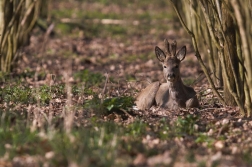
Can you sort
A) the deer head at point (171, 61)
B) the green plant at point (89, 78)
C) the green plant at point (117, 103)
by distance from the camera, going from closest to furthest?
the green plant at point (117, 103) < the deer head at point (171, 61) < the green plant at point (89, 78)

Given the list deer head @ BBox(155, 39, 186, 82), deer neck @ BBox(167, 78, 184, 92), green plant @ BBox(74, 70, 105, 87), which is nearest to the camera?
deer head @ BBox(155, 39, 186, 82)

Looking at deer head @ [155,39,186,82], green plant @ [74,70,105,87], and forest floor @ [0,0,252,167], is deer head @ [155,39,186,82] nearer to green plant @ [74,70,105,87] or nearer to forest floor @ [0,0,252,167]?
forest floor @ [0,0,252,167]

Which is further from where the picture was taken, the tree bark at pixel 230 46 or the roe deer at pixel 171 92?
the roe deer at pixel 171 92

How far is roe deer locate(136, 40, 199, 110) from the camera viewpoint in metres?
7.94

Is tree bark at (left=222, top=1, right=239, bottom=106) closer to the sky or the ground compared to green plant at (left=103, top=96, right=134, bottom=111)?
closer to the sky

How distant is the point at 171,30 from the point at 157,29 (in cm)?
60

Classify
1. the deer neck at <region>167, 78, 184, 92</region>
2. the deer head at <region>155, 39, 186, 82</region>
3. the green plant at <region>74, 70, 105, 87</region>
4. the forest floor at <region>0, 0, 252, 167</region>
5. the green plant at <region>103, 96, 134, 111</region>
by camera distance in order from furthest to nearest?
1. the green plant at <region>74, 70, 105, 87</region>
2. the deer neck at <region>167, 78, 184, 92</region>
3. the deer head at <region>155, 39, 186, 82</region>
4. the green plant at <region>103, 96, 134, 111</region>
5. the forest floor at <region>0, 0, 252, 167</region>

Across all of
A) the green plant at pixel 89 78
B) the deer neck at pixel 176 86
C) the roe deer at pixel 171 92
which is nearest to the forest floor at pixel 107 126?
the green plant at pixel 89 78

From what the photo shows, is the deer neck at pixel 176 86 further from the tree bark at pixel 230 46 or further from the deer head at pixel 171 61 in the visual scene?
the tree bark at pixel 230 46

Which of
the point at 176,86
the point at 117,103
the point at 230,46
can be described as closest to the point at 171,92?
the point at 176,86

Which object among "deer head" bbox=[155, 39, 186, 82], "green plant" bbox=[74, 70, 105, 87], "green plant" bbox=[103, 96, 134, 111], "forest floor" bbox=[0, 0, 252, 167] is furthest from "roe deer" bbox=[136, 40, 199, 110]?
"green plant" bbox=[74, 70, 105, 87]

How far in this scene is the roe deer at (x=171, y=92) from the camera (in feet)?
26.0

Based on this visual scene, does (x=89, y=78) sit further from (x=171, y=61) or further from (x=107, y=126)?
(x=107, y=126)

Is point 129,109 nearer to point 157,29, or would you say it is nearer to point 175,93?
point 175,93
